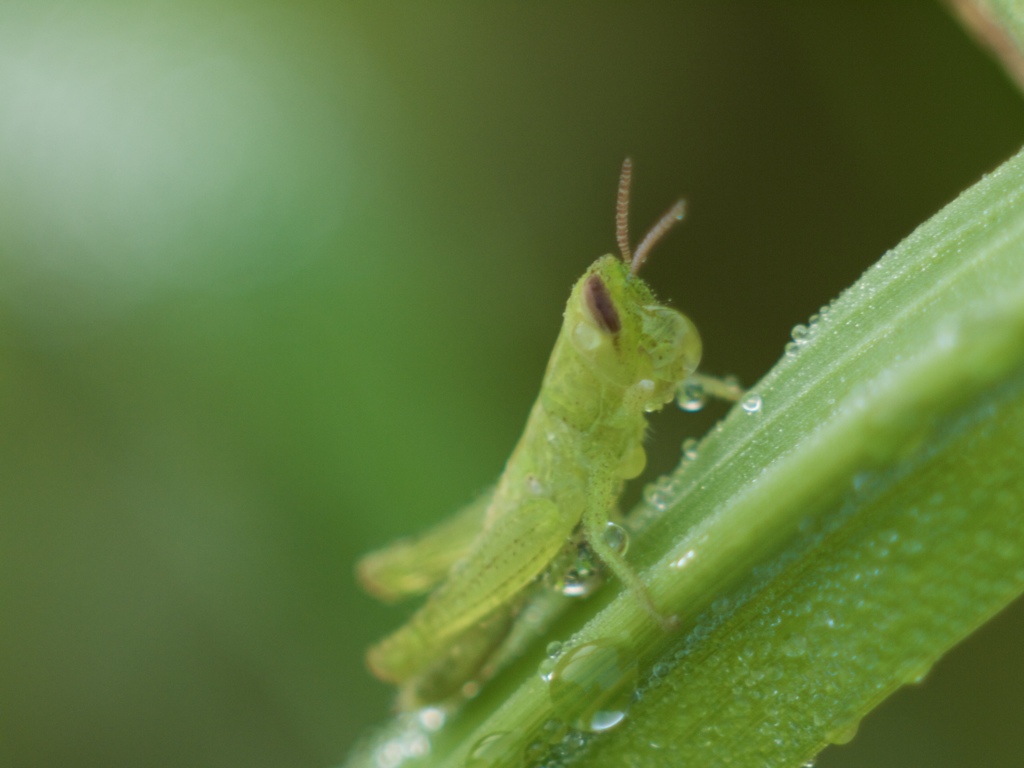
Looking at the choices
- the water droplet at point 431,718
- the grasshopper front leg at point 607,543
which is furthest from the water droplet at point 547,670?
the water droplet at point 431,718

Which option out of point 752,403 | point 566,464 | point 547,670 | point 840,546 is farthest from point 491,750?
point 566,464

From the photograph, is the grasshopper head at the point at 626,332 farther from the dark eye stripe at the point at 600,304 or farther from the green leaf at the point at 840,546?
the green leaf at the point at 840,546

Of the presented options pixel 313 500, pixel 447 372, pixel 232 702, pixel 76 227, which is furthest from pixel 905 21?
pixel 232 702

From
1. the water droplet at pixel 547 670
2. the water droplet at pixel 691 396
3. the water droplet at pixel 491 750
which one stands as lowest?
the water droplet at pixel 491 750

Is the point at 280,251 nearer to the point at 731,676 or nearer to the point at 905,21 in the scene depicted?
the point at 731,676

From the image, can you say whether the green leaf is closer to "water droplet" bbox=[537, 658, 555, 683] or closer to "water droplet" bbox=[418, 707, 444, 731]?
"water droplet" bbox=[537, 658, 555, 683]

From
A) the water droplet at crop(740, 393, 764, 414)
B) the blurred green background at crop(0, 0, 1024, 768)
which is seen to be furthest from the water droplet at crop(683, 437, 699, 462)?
the blurred green background at crop(0, 0, 1024, 768)
